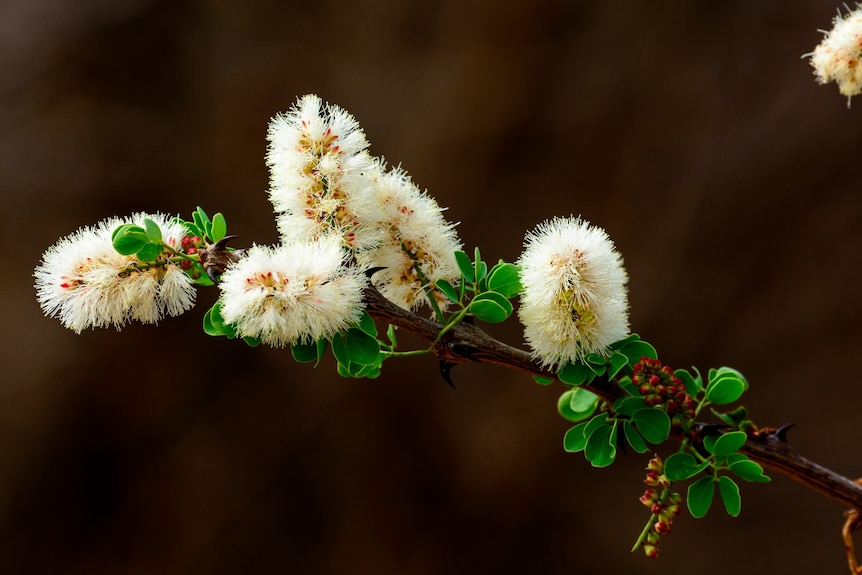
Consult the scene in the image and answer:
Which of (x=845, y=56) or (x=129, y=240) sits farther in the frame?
(x=845, y=56)

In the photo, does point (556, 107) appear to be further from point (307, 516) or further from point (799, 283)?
point (307, 516)

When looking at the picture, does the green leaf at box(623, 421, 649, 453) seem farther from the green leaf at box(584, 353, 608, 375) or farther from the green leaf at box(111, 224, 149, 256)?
the green leaf at box(111, 224, 149, 256)

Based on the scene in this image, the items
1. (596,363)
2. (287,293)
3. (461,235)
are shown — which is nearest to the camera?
(287,293)

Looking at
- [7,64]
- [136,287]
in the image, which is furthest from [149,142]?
[136,287]

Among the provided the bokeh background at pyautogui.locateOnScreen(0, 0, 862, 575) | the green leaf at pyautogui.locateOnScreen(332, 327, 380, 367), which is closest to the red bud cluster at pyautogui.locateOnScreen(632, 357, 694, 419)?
the green leaf at pyautogui.locateOnScreen(332, 327, 380, 367)

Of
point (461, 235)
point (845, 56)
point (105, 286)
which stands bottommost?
point (105, 286)

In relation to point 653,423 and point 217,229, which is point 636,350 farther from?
point 217,229

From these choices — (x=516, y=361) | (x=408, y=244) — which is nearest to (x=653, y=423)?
(x=516, y=361)
